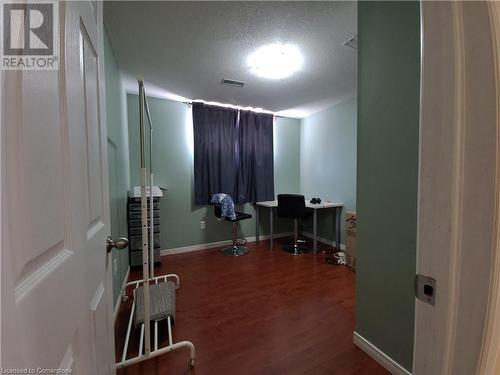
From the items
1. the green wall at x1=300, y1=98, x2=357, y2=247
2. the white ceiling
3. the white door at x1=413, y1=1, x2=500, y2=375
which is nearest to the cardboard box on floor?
the green wall at x1=300, y1=98, x2=357, y2=247

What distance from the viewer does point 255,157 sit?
4195mm

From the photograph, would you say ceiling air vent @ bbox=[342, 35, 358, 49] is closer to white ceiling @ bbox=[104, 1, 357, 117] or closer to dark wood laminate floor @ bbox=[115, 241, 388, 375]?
white ceiling @ bbox=[104, 1, 357, 117]

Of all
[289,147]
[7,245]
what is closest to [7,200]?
[7,245]

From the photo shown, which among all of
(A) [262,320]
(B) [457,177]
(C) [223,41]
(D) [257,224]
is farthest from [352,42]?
(D) [257,224]

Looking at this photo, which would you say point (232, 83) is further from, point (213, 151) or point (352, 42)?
point (352, 42)

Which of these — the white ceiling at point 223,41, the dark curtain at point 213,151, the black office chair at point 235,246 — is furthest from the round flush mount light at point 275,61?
the black office chair at point 235,246

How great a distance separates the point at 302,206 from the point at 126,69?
2.94m

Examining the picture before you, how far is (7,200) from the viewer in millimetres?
317

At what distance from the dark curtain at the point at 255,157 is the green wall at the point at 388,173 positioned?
2650 mm

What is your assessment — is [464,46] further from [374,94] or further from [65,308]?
[374,94]

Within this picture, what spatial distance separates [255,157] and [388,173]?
9.62ft

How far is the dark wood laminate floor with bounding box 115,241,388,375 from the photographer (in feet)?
4.84

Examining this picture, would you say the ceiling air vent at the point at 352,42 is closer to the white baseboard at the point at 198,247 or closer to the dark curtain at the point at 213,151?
the dark curtain at the point at 213,151

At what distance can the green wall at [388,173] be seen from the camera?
1.28 m
